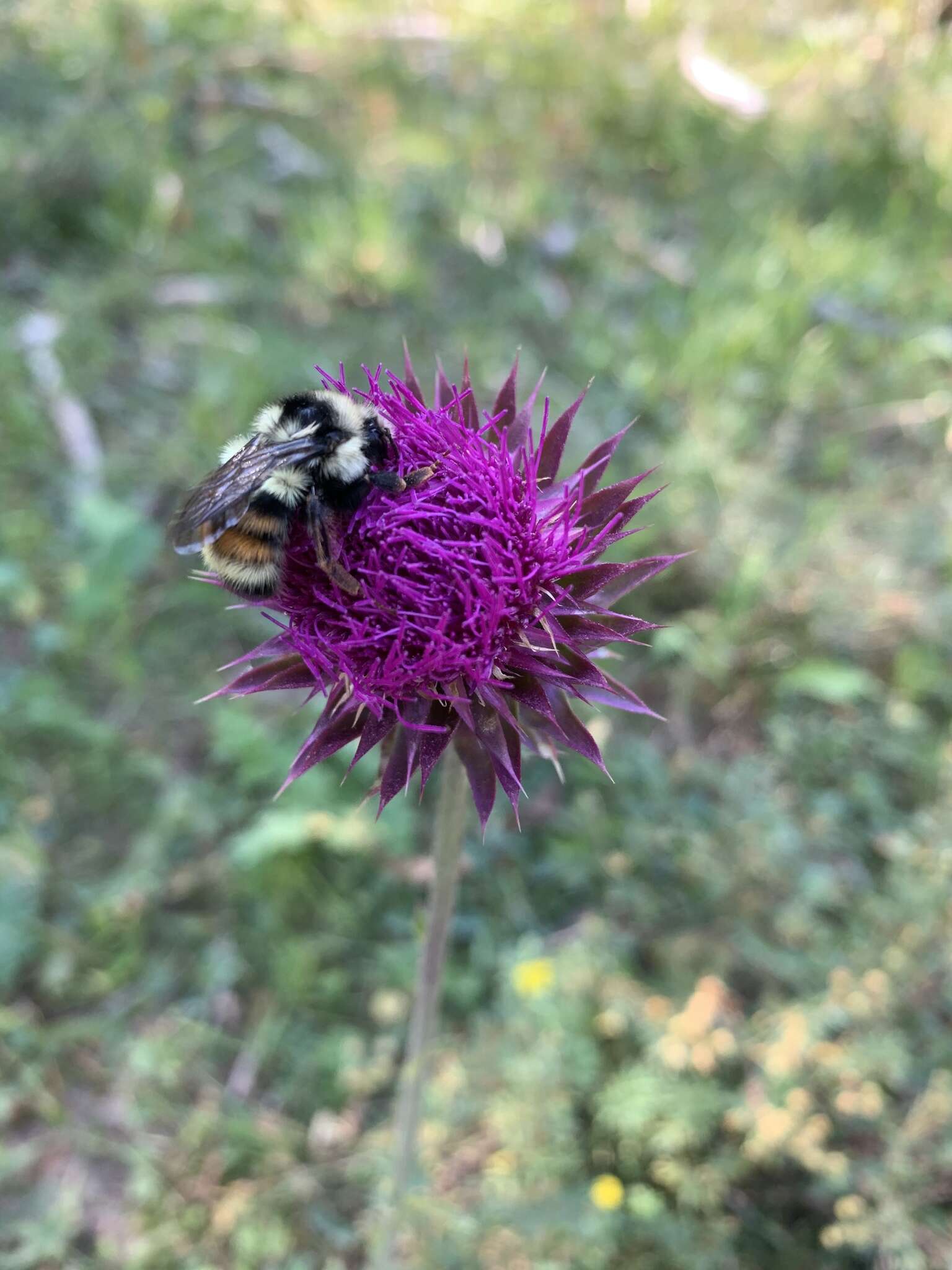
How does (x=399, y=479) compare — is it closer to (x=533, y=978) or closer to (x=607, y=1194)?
(x=533, y=978)

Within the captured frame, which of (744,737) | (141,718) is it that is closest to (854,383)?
(744,737)

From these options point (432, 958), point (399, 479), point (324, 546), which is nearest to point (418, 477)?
point (399, 479)

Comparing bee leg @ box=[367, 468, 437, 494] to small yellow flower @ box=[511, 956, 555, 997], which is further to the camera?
small yellow flower @ box=[511, 956, 555, 997]

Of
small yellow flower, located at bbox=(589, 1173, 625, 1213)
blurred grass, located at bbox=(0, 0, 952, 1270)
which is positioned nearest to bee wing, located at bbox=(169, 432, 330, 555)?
blurred grass, located at bbox=(0, 0, 952, 1270)

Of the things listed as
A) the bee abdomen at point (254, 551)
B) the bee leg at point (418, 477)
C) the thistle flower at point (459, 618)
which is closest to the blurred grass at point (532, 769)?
the thistle flower at point (459, 618)

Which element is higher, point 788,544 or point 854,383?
point 854,383

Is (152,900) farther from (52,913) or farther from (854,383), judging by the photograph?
(854,383)

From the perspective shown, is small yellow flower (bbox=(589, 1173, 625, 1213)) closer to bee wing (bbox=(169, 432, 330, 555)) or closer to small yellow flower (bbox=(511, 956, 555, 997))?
small yellow flower (bbox=(511, 956, 555, 997))
